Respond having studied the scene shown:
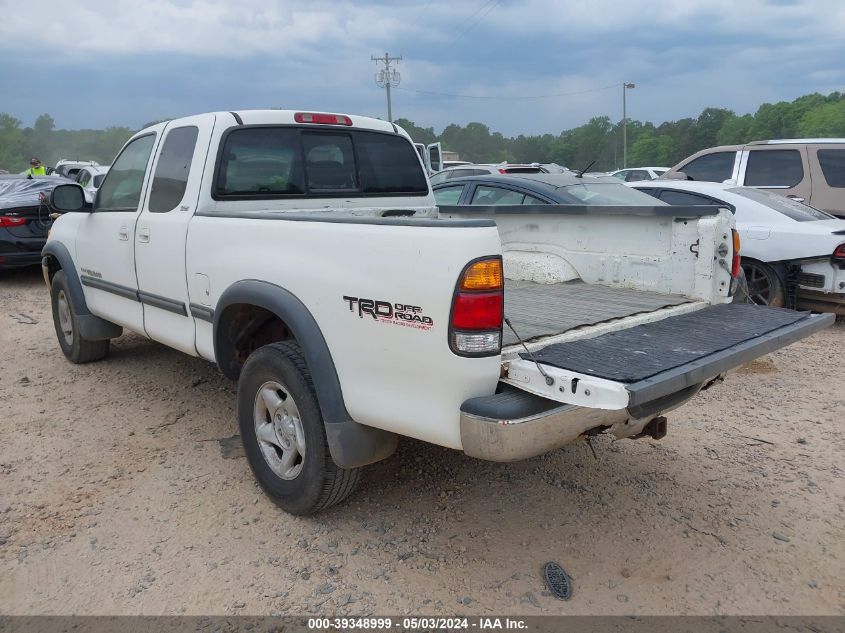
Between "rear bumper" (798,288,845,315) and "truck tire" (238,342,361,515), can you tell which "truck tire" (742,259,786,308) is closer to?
"rear bumper" (798,288,845,315)

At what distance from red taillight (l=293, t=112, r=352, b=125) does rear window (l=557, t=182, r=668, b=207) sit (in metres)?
2.99

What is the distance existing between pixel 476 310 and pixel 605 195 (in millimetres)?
5251

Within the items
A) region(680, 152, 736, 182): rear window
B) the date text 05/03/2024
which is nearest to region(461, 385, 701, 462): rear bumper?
the date text 05/03/2024

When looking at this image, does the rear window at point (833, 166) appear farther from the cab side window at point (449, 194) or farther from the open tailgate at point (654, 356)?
the open tailgate at point (654, 356)

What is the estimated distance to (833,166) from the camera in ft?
29.2

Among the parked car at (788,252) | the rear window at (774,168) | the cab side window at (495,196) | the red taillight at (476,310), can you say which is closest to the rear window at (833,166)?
the rear window at (774,168)

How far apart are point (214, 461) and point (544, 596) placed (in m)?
2.15

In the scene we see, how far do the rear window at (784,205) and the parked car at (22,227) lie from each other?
865cm

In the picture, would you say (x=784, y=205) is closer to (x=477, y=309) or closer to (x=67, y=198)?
(x=477, y=309)

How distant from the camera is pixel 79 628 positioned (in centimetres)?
266

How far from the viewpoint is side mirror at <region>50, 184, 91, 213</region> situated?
490cm

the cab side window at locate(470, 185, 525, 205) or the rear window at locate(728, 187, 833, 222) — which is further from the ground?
the cab side window at locate(470, 185, 525, 205)

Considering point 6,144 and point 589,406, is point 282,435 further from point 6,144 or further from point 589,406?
point 6,144

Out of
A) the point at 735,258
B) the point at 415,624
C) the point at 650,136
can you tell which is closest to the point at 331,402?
the point at 415,624
